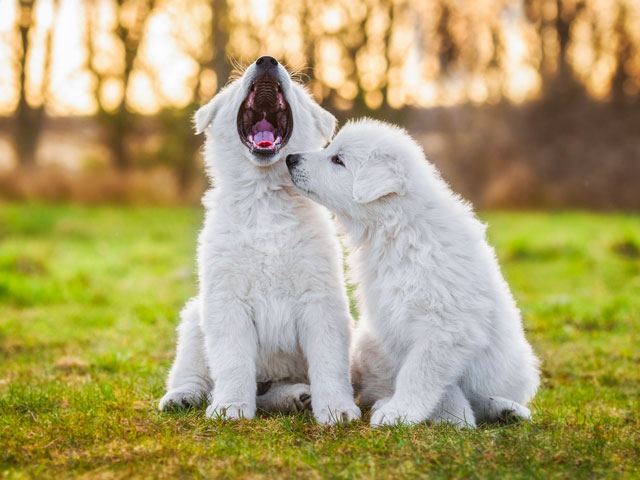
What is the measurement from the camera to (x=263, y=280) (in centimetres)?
364

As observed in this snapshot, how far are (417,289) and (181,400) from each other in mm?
1372

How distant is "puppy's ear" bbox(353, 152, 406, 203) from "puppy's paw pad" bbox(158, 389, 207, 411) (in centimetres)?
135

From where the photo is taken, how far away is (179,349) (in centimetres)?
410

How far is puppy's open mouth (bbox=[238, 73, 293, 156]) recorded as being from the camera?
403 centimetres

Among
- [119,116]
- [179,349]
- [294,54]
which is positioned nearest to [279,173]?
[179,349]

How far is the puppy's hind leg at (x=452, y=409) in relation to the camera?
3.43 meters

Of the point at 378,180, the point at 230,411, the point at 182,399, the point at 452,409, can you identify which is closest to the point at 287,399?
the point at 230,411

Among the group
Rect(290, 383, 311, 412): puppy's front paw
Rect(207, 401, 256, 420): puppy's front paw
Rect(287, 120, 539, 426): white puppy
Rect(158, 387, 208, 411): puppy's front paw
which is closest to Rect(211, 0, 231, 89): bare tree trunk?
Rect(287, 120, 539, 426): white puppy

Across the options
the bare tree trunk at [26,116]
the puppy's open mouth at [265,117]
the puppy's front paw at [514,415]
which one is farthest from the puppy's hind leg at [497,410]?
the bare tree trunk at [26,116]

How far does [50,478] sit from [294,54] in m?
12.6

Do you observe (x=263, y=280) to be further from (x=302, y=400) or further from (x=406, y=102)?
(x=406, y=102)

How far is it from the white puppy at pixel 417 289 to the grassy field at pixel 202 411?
223 mm

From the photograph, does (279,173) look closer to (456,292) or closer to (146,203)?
(456,292)

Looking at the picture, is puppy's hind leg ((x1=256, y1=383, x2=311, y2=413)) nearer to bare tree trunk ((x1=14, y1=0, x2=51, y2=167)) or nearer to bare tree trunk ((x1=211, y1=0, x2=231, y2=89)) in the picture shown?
bare tree trunk ((x1=211, y1=0, x2=231, y2=89))
